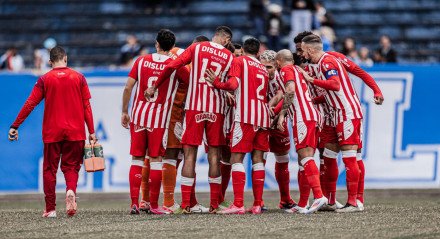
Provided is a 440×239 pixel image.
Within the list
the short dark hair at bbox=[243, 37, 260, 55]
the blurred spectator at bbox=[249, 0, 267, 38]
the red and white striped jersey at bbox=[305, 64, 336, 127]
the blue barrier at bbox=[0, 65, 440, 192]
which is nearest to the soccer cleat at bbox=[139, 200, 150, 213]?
the short dark hair at bbox=[243, 37, 260, 55]

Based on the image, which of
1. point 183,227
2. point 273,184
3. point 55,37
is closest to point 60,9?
point 55,37

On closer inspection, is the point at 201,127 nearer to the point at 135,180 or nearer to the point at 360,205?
the point at 135,180

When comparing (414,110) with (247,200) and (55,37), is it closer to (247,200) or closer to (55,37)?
(247,200)

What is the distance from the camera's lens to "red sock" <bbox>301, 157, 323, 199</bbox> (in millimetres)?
13297

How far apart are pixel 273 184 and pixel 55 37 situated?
29.1 feet

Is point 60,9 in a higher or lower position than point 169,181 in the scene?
higher

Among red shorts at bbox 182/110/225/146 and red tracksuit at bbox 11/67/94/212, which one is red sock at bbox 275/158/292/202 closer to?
red shorts at bbox 182/110/225/146

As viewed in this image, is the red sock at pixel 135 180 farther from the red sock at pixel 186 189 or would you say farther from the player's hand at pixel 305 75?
the player's hand at pixel 305 75

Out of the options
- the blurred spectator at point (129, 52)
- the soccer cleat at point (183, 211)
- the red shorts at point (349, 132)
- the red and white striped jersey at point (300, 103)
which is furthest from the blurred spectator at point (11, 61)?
the red shorts at point (349, 132)

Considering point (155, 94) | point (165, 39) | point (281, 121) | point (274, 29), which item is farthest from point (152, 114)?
point (274, 29)

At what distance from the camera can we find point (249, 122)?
13602 millimetres

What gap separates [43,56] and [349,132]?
11.1 metres

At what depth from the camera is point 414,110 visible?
1853 cm

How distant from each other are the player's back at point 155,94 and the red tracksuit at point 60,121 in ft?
2.30
